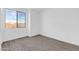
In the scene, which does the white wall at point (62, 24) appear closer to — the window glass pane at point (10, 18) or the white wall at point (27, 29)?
the white wall at point (27, 29)

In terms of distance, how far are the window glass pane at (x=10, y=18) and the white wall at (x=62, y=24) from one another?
1.47ft

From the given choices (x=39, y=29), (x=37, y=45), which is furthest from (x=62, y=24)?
(x=37, y=45)

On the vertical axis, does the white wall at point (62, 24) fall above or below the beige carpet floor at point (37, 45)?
above

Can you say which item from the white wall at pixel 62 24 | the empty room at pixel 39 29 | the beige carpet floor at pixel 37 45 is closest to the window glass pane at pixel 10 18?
the empty room at pixel 39 29

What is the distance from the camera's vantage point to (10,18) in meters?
1.41

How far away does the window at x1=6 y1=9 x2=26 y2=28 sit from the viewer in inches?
54.9

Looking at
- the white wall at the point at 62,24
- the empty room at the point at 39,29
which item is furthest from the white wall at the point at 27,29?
the white wall at the point at 62,24

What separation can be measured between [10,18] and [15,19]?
76mm

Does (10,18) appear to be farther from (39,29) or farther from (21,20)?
(39,29)

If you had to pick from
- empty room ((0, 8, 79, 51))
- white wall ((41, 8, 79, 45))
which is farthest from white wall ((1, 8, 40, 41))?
white wall ((41, 8, 79, 45))

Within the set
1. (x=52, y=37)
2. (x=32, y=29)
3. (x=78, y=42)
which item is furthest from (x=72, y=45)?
(x=32, y=29)

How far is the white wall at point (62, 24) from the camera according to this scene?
1.37 metres

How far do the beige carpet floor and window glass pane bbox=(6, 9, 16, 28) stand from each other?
0.24 m
